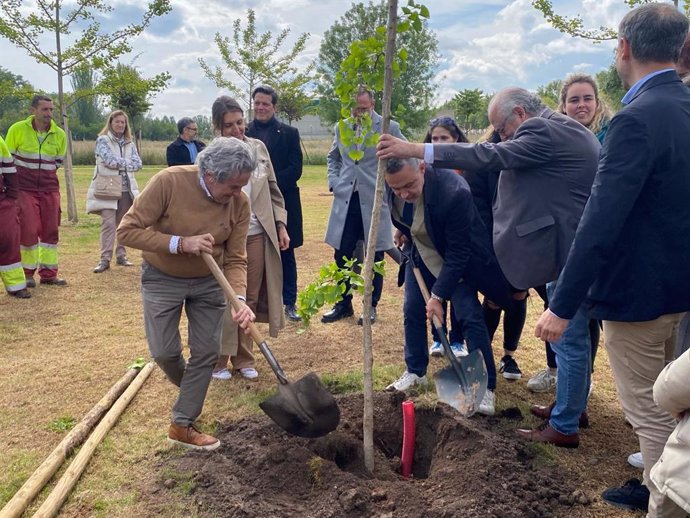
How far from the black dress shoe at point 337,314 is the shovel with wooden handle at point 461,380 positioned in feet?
7.51

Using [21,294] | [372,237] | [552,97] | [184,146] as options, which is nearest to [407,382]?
[372,237]

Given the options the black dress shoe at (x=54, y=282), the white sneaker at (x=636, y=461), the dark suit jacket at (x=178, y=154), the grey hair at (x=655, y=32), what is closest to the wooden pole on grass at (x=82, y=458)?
the dark suit jacket at (x=178, y=154)

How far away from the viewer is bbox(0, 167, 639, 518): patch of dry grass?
11.1 ft

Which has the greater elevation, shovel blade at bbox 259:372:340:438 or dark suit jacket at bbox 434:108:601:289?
dark suit jacket at bbox 434:108:601:289

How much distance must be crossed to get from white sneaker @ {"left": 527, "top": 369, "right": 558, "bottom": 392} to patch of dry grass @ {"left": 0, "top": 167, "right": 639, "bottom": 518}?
0.09 meters

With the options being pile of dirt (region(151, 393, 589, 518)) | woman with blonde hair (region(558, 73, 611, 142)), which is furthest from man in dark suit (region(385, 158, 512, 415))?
woman with blonde hair (region(558, 73, 611, 142))

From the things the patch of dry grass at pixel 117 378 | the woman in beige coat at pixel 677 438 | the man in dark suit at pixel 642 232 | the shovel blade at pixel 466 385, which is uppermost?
the man in dark suit at pixel 642 232

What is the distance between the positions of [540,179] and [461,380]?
56.3 inches

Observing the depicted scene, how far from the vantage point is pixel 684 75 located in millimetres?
3352

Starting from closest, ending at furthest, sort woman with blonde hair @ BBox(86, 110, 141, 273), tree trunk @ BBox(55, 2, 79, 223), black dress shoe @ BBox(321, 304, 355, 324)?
1. black dress shoe @ BBox(321, 304, 355, 324)
2. woman with blonde hair @ BBox(86, 110, 141, 273)
3. tree trunk @ BBox(55, 2, 79, 223)

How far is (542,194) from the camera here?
351 cm

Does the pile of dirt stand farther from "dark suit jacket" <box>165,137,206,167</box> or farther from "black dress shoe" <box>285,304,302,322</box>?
"dark suit jacket" <box>165,137,206,167</box>

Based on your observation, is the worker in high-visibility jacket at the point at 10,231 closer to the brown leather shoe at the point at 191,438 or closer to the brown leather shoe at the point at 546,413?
the brown leather shoe at the point at 191,438

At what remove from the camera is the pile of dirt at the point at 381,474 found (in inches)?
118
